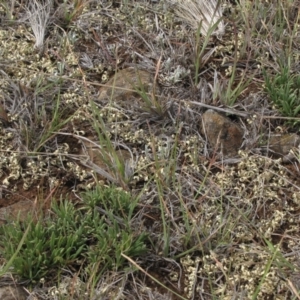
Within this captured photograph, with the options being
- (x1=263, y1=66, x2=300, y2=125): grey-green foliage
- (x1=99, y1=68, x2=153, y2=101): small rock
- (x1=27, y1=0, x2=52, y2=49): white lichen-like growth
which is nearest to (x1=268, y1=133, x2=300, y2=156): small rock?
(x1=263, y1=66, x2=300, y2=125): grey-green foliage

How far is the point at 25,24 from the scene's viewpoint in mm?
3080

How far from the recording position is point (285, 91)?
263 centimetres

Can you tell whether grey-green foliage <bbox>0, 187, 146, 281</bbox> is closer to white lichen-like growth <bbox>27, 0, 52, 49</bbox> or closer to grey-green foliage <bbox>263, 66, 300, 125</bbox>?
grey-green foliage <bbox>263, 66, 300, 125</bbox>

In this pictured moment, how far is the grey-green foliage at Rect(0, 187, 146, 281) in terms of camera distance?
2.11 m

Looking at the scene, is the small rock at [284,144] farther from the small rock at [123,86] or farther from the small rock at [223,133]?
the small rock at [123,86]

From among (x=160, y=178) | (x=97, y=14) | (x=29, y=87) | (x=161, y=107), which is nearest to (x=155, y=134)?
(x=161, y=107)

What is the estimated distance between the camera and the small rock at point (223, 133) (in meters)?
2.58

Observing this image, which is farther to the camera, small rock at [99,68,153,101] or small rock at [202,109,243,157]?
small rock at [99,68,153,101]

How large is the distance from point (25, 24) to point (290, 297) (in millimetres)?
1884

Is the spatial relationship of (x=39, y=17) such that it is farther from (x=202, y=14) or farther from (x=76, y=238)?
(x=76, y=238)

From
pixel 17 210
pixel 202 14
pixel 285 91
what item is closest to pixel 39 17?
pixel 202 14

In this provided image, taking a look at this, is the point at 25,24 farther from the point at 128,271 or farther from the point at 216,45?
the point at 128,271

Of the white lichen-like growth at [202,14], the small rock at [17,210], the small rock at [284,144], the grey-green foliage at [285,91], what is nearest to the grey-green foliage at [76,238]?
the small rock at [17,210]

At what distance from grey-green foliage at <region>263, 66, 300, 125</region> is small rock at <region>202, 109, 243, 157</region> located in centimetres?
22
